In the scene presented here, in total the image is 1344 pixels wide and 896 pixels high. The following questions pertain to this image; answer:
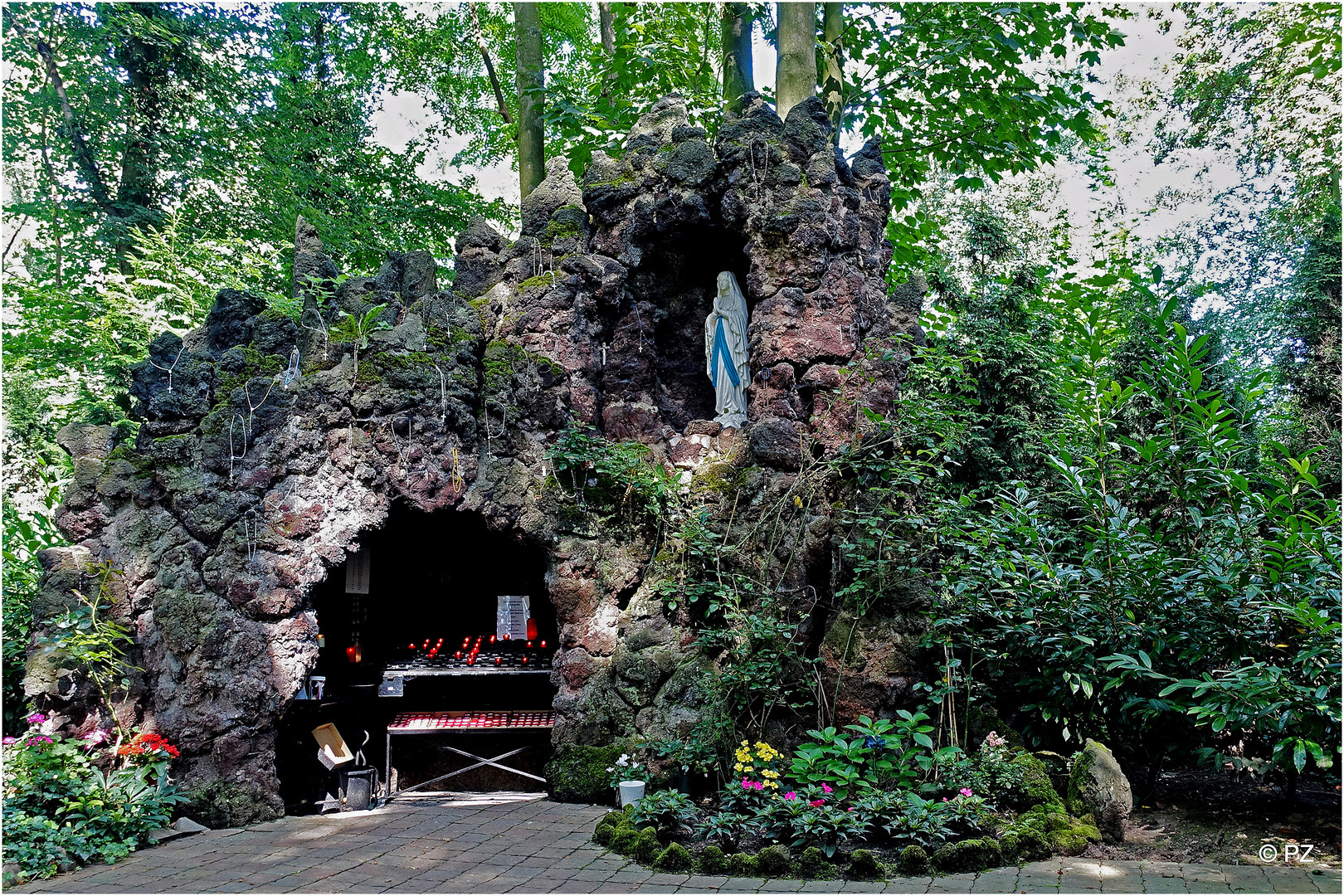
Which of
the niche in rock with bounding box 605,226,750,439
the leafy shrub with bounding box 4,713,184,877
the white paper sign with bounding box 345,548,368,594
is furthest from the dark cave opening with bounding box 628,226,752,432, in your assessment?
the leafy shrub with bounding box 4,713,184,877

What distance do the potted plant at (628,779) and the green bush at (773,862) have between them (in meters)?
1.43

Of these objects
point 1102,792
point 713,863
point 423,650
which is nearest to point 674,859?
point 713,863

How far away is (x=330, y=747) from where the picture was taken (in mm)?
7016

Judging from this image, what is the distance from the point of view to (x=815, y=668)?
6422 millimetres

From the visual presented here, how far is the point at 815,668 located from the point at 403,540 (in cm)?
492

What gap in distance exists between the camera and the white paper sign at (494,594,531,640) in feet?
29.3

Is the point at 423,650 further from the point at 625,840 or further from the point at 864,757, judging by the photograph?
the point at 864,757

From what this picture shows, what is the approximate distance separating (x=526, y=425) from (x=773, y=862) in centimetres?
430

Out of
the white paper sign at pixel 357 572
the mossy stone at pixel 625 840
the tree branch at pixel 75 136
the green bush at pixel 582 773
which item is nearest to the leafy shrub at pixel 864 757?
the mossy stone at pixel 625 840

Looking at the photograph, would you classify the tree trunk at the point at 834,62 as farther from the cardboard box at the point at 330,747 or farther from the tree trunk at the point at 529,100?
the cardboard box at the point at 330,747

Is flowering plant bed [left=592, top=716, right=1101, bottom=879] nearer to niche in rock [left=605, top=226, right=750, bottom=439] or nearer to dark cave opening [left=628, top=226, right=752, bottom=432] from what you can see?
niche in rock [left=605, top=226, right=750, bottom=439]

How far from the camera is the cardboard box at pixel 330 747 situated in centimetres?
691

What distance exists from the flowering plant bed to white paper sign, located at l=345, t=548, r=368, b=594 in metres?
3.88

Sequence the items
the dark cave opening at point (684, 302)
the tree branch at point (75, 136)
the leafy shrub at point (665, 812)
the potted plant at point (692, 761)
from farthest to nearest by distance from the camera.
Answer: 1. the tree branch at point (75, 136)
2. the dark cave opening at point (684, 302)
3. the potted plant at point (692, 761)
4. the leafy shrub at point (665, 812)
